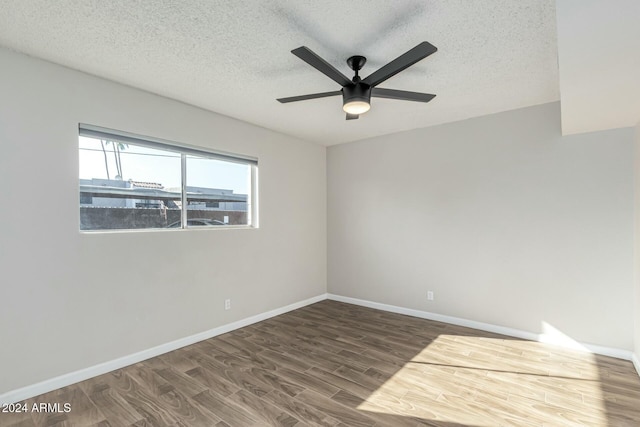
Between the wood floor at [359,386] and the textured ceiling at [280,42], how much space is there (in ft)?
8.28

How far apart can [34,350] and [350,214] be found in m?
3.78

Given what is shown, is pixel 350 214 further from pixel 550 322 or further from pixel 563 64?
pixel 563 64

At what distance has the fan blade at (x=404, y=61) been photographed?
1727 mm

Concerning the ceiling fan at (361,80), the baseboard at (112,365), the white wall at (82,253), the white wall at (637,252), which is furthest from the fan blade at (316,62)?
the baseboard at (112,365)

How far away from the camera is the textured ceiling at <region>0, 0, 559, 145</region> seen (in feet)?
5.87

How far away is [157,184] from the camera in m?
3.10

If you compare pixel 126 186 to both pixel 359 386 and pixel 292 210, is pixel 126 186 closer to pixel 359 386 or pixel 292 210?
pixel 292 210

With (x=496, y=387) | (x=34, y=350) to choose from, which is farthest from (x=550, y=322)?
(x=34, y=350)

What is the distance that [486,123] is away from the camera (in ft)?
11.8

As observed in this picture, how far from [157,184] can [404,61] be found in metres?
2.57

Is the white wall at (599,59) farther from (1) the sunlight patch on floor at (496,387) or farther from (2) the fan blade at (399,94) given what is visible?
(1) the sunlight patch on floor at (496,387)

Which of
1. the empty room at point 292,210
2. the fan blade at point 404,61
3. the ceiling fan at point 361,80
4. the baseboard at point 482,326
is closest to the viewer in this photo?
the fan blade at point 404,61

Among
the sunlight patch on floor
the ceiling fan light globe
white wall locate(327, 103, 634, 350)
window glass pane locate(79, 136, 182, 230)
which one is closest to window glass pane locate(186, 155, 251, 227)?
window glass pane locate(79, 136, 182, 230)

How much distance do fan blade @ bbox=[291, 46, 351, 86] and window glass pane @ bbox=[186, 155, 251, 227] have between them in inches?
79.6
